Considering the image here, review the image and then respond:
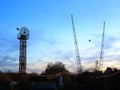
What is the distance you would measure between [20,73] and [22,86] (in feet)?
120

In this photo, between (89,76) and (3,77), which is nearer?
(89,76)

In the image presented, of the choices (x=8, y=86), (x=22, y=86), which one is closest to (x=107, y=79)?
(x=22, y=86)

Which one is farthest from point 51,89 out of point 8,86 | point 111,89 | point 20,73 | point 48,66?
point 48,66

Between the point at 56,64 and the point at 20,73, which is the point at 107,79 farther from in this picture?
the point at 56,64

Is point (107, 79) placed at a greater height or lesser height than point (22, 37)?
lesser

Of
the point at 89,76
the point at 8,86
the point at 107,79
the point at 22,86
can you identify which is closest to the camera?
the point at 8,86

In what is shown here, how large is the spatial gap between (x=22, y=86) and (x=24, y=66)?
39363 millimetres

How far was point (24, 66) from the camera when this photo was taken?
292ft

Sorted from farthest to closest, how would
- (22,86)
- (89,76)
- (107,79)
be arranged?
1. (89,76)
2. (107,79)
3. (22,86)

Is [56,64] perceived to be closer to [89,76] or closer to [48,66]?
[48,66]

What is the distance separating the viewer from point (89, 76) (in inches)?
2281

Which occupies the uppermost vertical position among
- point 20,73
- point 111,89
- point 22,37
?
point 22,37

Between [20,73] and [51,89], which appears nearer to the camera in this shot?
[51,89]

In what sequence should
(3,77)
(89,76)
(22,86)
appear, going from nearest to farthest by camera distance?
(22,86) → (89,76) → (3,77)
